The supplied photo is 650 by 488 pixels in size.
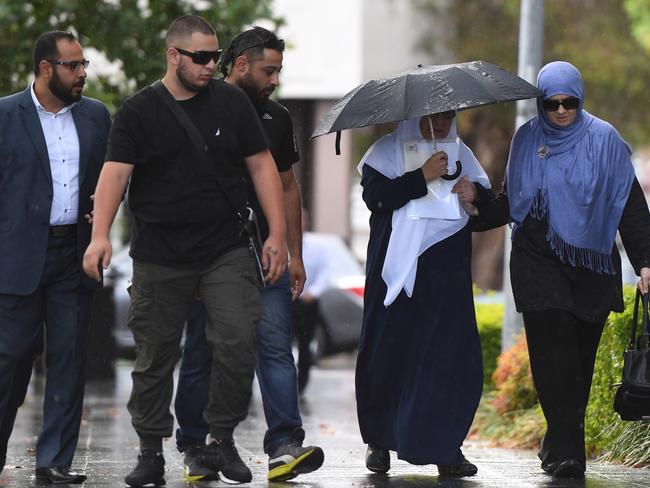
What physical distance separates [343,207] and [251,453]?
59.0ft

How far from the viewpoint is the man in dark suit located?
688 cm

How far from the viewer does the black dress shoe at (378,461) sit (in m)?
7.37

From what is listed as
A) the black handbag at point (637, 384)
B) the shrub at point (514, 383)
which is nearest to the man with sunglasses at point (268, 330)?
the black handbag at point (637, 384)

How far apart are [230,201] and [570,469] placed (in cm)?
210

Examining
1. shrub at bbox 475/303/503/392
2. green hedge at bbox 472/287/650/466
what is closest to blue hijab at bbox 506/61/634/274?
green hedge at bbox 472/287/650/466

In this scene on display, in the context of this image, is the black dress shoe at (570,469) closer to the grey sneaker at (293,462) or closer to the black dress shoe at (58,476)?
the grey sneaker at (293,462)

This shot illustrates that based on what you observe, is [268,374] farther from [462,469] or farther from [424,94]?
[424,94]

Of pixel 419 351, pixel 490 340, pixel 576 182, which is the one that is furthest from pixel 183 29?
pixel 490 340

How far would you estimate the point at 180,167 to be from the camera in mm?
6484

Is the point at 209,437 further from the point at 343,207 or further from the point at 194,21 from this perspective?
the point at 343,207

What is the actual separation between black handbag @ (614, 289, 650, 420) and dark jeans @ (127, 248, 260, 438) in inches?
70.4

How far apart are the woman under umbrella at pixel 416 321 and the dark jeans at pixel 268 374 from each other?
443 mm

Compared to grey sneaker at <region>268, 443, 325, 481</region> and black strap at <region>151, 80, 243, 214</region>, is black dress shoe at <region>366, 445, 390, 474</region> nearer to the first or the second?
grey sneaker at <region>268, 443, 325, 481</region>

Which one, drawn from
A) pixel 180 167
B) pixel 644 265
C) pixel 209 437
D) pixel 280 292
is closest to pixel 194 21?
pixel 180 167
